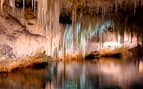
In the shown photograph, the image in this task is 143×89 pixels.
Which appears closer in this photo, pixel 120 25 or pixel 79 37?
pixel 79 37

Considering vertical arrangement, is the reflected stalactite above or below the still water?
above

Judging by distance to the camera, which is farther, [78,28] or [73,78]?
[78,28]

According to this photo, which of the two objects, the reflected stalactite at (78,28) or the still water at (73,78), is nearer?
the still water at (73,78)

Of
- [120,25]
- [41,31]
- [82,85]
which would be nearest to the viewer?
[82,85]

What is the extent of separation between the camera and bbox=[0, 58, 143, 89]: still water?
275 inches

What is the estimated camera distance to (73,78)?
8273 millimetres

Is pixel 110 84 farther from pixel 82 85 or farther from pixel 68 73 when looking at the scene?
pixel 68 73

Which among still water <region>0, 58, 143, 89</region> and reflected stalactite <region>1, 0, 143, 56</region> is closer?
still water <region>0, 58, 143, 89</region>

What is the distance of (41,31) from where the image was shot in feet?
27.1

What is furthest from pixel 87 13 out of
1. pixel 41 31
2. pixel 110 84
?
pixel 110 84

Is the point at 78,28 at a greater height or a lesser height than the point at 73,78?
greater

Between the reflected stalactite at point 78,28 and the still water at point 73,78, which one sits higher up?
the reflected stalactite at point 78,28

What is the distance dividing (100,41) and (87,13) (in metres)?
2.08

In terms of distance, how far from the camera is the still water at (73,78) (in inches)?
275
